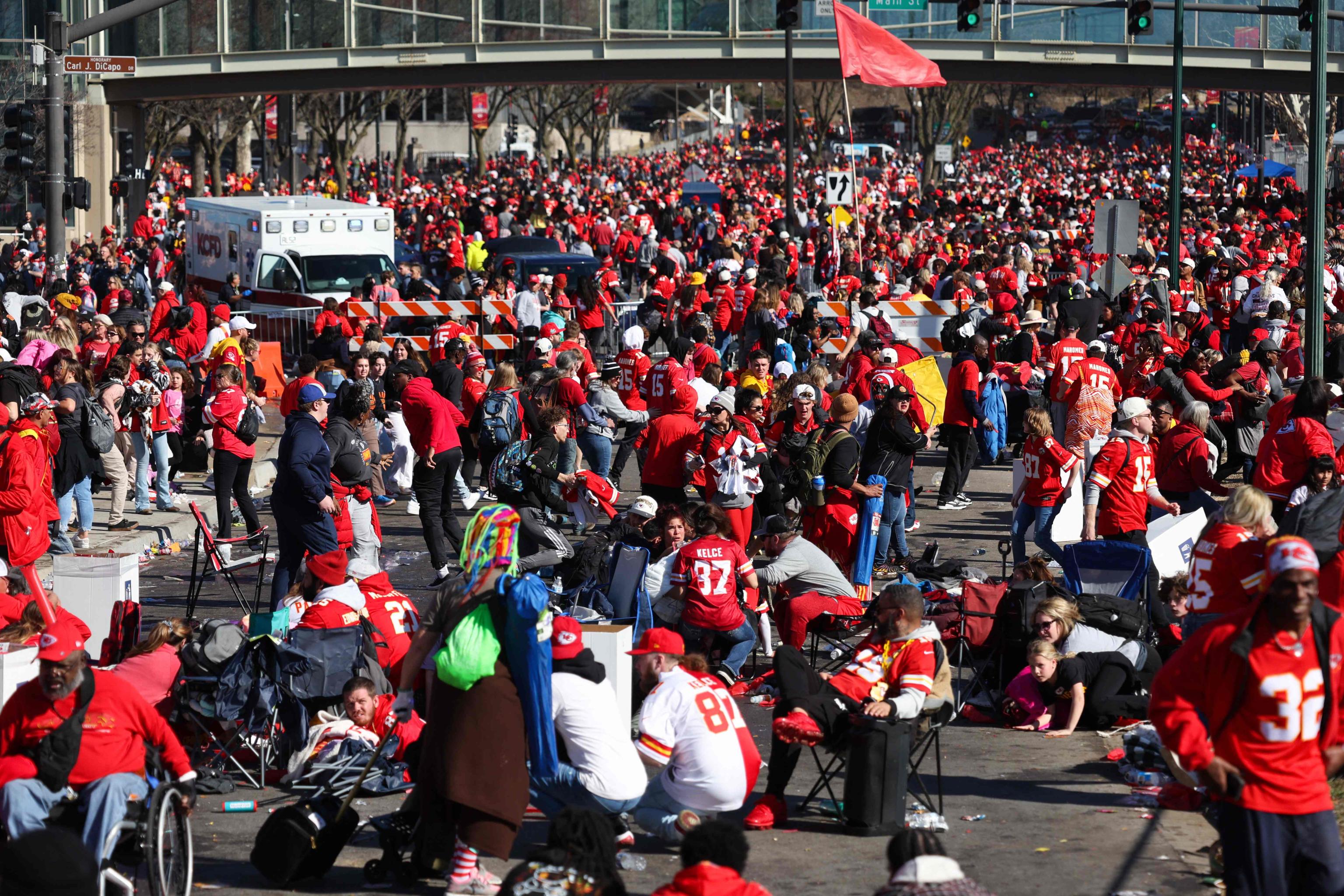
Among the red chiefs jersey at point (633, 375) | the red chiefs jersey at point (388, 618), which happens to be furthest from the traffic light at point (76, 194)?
the red chiefs jersey at point (388, 618)

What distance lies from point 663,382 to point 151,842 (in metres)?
9.63

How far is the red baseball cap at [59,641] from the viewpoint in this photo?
6934 millimetres

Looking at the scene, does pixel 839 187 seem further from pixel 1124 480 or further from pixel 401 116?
pixel 401 116

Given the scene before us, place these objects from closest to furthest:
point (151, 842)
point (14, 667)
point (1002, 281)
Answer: point (151, 842) < point (14, 667) < point (1002, 281)

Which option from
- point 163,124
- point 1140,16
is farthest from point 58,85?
point 163,124

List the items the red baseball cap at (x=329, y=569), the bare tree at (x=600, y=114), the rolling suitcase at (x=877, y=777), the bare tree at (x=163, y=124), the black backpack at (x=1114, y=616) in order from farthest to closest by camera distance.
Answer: the bare tree at (x=600, y=114)
the bare tree at (x=163, y=124)
the black backpack at (x=1114, y=616)
the red baseball cap at (x=329, y=569)
the rolling suitcase at (x=877, y=777)

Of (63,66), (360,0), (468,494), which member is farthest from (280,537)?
(360,0)

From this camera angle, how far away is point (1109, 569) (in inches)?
430

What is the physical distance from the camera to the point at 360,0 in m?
40.3

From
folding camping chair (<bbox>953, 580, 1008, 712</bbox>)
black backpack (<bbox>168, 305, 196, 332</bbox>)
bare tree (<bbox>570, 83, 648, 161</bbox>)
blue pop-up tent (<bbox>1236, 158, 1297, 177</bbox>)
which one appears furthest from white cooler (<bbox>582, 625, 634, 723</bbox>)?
bare tree (<bbox>570, 83, 648, 161</bbox>)

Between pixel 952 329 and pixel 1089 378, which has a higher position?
pixel 952 329

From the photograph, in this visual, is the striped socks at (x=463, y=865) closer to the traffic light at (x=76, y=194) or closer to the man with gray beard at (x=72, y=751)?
the man with gray beard at (x=72, y=751)

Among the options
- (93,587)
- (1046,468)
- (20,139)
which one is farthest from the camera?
(20,139)

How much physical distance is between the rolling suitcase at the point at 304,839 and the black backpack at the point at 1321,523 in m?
4.71
